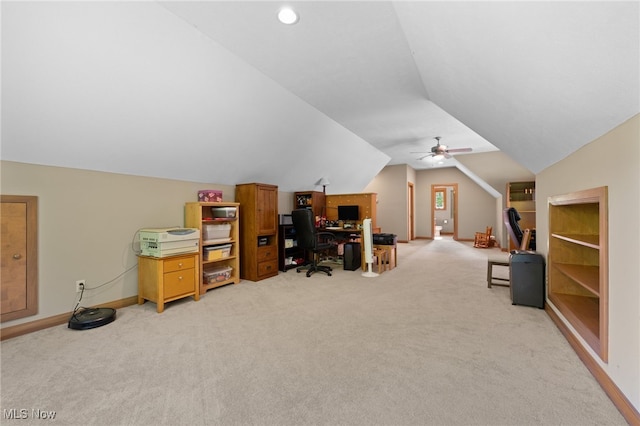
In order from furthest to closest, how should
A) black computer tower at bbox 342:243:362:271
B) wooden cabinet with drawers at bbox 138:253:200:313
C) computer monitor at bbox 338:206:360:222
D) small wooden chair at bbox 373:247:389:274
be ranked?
computer monitor at bbox 338:206:360:222, black computer tower at bbox 342:243:362:271, small wooden chair at bbox 373:247:389:274, wooden cabinet with drawers at bbox 138:253:200:313

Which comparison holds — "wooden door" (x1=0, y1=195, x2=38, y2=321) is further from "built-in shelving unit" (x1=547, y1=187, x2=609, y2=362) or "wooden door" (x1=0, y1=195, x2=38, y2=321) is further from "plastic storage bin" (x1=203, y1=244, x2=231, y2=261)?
"built-in shelving unit" (x1=547, y1=187, x2=609, y2=362)

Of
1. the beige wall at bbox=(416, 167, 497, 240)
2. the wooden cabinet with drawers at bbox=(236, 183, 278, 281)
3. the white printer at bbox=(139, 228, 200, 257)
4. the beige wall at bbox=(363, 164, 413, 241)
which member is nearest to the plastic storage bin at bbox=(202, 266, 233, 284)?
the wooden cabinet with drawers at bbox=(236, 183, 278, 281)

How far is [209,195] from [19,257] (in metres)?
2.17

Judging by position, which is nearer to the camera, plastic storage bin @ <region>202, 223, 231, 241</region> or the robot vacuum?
the robot vacuum

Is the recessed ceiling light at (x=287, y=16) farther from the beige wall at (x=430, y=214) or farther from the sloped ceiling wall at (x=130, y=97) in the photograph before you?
the beige wall at (x=430, y=214)

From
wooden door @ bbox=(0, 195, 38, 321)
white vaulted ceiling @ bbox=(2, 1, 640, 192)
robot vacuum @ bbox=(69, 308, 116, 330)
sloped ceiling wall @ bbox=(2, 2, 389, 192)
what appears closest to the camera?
white vaulted ceiling @ bbox=(2, 1, 640, 192)

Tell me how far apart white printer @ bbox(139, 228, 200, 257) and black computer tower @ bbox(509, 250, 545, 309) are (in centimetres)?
404

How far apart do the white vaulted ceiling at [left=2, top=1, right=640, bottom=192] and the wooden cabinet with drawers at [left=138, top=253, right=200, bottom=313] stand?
1240 mm

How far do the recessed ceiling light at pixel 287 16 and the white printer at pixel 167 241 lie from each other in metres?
2.58

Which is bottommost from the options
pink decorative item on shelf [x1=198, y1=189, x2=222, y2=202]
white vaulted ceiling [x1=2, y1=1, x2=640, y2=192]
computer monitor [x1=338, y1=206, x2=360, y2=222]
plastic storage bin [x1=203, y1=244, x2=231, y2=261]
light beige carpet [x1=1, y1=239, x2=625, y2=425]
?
light beige carpet [x1=1, y1=239, x2=625, y2=425]

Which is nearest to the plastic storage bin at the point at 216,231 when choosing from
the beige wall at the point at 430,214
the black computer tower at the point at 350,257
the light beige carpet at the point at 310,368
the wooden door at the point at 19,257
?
the light beige carpet at the point at 310,368

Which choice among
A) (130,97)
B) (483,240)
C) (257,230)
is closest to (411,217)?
(483,240)

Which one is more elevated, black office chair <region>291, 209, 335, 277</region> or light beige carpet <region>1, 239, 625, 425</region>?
black office chair <region>291, 209, 335, 277</region>

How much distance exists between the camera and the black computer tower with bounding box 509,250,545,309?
3.22 metres
